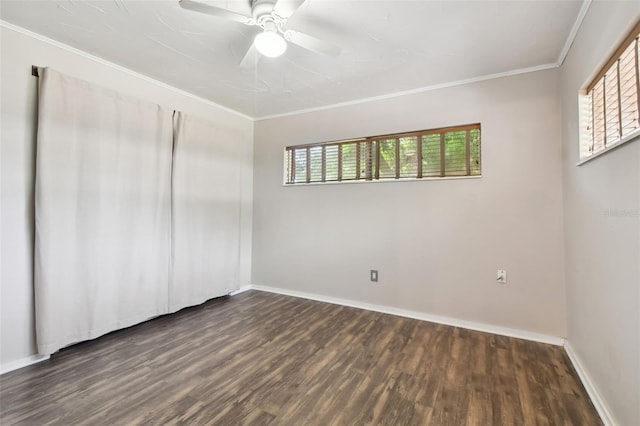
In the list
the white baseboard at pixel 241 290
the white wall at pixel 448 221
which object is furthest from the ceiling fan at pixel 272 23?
the white baseboard at pixel 241 290

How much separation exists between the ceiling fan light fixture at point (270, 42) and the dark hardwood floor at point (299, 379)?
221 centimetres

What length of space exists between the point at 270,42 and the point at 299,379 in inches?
88.5

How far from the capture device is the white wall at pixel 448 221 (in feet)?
8.45

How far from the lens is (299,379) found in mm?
1962

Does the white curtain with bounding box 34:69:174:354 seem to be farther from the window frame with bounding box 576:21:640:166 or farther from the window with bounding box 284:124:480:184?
the window frame with bounding box 576:21:640:166

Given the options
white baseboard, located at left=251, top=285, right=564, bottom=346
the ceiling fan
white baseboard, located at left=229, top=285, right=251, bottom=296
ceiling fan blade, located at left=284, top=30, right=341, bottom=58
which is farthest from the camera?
white baseboard, located at left=229, top=285, right=251, bottom=296

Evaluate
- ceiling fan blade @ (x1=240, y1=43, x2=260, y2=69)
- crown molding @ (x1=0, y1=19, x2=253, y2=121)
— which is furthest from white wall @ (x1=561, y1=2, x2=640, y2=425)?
crown molding @ (x1=0, y1=19, x2=253, y2=121)

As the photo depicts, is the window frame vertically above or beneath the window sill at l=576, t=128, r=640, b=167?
above

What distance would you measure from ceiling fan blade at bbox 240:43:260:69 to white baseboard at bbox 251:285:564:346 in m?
2.80

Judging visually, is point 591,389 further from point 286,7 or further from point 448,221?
point 286,7

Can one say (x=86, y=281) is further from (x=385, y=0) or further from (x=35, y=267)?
(x=385, y=0)

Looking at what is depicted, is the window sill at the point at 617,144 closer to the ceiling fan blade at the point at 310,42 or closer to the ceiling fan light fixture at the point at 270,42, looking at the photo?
the ceiling fan blade at the point at 310,42

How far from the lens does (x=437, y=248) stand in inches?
118

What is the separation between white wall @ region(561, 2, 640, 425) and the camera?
1.31 meters
